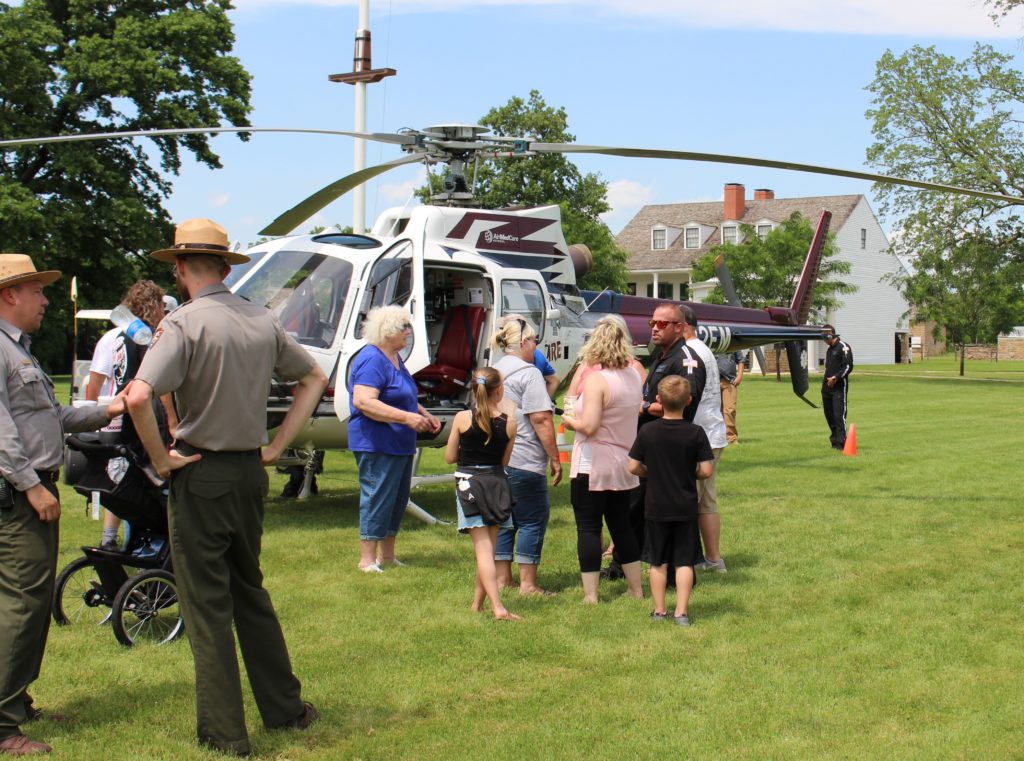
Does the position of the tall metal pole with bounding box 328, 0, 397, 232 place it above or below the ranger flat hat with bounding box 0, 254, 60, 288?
above

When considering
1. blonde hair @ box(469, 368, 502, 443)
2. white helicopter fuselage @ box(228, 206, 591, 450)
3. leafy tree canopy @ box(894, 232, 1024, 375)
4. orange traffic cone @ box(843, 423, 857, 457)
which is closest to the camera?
blonde hair @ box(469, 368, 502, 443)

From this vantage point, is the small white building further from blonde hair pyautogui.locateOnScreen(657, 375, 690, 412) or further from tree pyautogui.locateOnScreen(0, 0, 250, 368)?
blonde hair pyautogui.locateOnScreen(657, 375, 690, 412)

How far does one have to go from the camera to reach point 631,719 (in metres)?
4.80

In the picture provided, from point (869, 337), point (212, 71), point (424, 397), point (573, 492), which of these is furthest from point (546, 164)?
point (573, 492)

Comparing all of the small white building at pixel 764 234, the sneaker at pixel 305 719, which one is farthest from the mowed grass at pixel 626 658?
the small white building at pixel 764 234

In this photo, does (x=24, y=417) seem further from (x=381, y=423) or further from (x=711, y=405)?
(x=711, y=405)

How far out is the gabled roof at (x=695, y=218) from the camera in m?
58.2

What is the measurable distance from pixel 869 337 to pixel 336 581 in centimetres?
6000

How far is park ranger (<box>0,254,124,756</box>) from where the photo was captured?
4242 millimetres

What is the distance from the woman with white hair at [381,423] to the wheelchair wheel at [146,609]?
1874 millimetres

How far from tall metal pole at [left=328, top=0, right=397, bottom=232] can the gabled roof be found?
39416 millimetres

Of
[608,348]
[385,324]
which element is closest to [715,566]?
[608,348]

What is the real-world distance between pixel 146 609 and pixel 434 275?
5.28 metres

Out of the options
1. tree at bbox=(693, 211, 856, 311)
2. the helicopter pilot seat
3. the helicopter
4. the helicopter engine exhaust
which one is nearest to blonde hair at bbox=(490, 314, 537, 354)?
the helicopter
